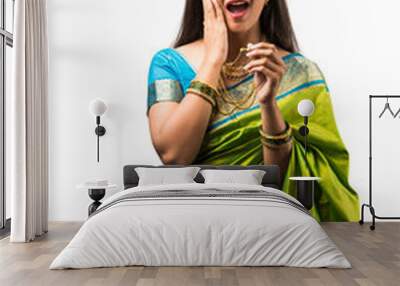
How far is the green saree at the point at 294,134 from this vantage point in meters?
7.00

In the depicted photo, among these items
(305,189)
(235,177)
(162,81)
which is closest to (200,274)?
(235,177)

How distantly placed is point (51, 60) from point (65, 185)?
1.61 m

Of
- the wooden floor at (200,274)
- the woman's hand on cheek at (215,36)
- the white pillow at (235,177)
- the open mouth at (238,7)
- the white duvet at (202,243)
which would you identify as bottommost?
the wooden floor at (200,274)

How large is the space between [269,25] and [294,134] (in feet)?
4.58

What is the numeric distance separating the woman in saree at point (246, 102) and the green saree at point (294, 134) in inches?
0.5

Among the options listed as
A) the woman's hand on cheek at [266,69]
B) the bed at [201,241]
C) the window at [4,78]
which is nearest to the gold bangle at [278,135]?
the woman's hand on cheek at [266,69]

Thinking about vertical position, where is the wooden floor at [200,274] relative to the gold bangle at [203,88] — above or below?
below

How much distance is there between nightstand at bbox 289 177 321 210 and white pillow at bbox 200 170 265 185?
1.55 ft

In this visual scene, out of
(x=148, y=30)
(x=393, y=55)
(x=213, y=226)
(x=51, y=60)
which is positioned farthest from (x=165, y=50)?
(x=213, y=226)

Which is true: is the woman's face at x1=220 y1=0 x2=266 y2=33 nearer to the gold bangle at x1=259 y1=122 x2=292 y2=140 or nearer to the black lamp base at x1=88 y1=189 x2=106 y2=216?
the gold bangle at x1=259 y1=122 x2=292 y2=140

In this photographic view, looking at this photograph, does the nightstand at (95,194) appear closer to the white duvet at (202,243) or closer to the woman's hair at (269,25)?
the woman's hair at (269,25)

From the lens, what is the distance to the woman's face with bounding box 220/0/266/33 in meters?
7.00

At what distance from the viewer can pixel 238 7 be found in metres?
7.01

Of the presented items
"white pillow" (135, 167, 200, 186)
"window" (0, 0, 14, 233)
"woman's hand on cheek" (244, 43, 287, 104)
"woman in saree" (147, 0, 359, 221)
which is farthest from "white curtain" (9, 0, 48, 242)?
"woman's hand on cheek" (244, 43, 287, 104)
